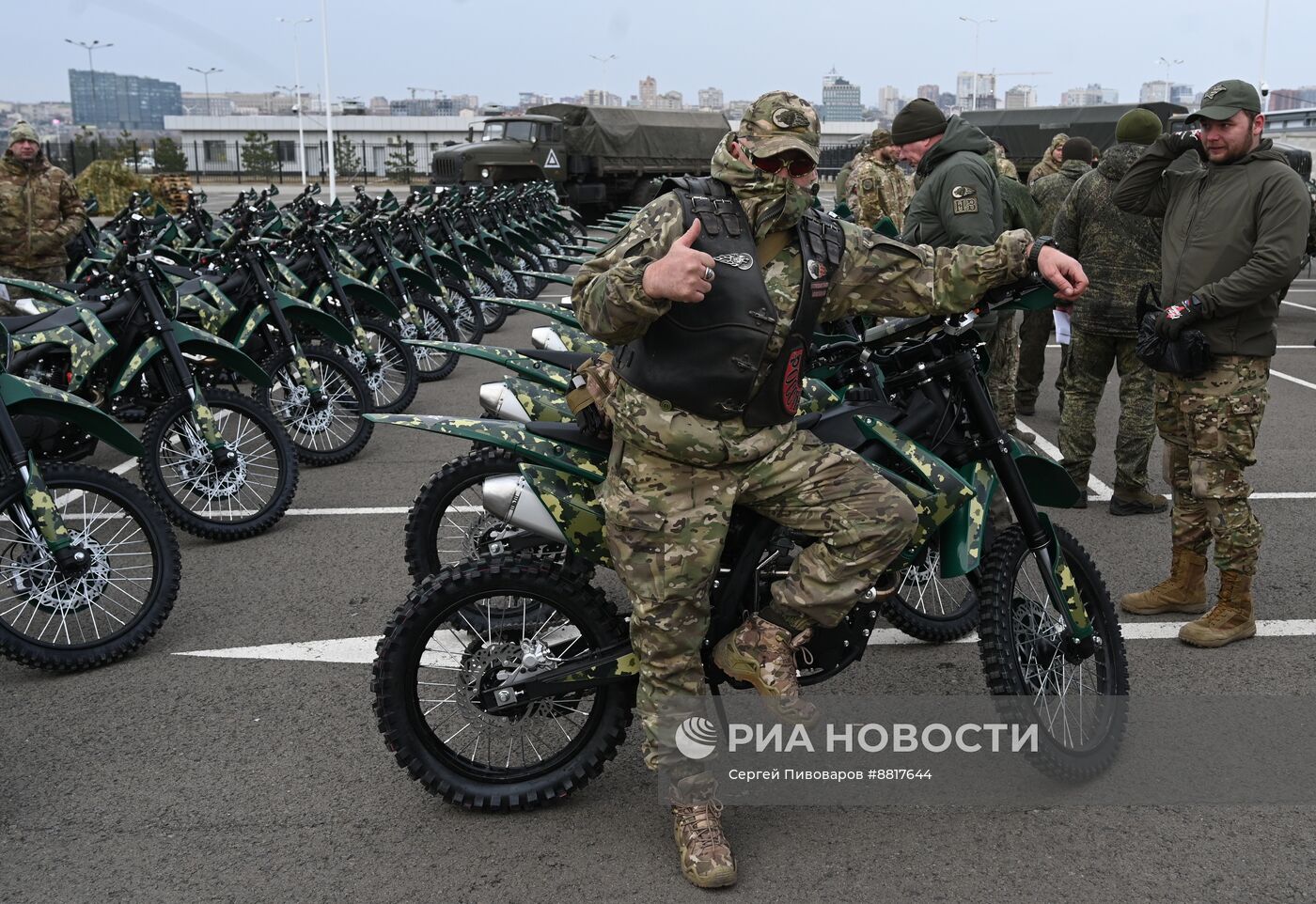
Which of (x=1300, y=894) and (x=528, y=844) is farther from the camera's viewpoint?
(x=528, y=844)

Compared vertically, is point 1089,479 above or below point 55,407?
below

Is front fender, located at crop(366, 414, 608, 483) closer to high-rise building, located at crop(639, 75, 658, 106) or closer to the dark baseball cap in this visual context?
the dark baseball cap

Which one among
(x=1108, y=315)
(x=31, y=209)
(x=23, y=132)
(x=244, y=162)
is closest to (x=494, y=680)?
(x=1108, y=315)

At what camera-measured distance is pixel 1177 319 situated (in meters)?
4.51

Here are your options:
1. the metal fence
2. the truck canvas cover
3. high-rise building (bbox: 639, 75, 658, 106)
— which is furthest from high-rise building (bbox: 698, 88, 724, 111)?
the truck canvas cover

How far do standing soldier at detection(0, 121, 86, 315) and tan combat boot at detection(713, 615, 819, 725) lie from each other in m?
8.18

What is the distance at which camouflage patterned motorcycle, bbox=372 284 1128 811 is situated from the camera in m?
3.32

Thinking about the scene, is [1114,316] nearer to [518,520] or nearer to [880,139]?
[518,520]

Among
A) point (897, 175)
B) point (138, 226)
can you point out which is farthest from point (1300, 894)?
point (897, 175)

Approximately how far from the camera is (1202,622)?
472cm

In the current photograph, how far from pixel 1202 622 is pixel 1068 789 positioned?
1.46 m

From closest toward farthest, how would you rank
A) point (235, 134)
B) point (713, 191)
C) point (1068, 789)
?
point (713, 191), point (1068, 789), point (235, 134)

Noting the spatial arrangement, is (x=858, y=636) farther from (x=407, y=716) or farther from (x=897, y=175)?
(x=897, y=175)

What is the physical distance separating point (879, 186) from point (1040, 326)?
1884 millimetres
